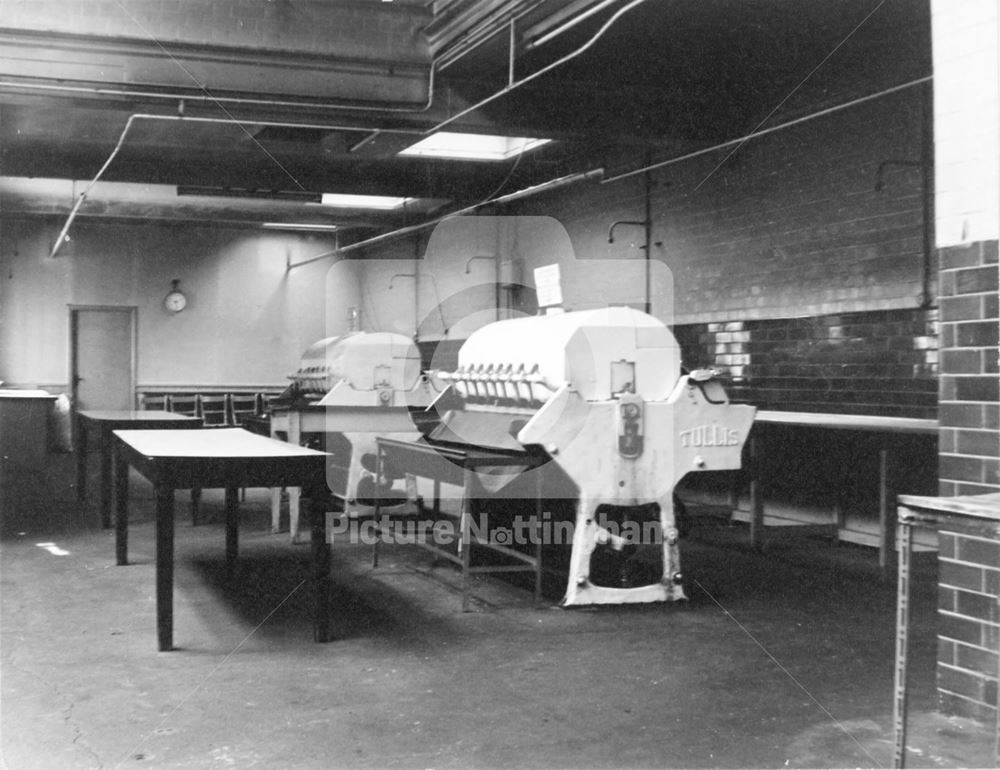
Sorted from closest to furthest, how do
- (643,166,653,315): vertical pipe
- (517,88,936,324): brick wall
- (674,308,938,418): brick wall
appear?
(674,308,938,418): brick wall → (517,88,936,324): brick wall → (643,166,653,315): vertical pipe

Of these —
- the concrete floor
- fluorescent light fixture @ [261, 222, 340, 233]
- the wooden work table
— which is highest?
fluorescent light fixture @ [261, 222, 340, 233]

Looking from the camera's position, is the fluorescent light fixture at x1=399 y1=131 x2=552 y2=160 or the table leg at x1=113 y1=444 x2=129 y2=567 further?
the fluorescent light fixture at x1=399 y1=131 x2=552 y2=160

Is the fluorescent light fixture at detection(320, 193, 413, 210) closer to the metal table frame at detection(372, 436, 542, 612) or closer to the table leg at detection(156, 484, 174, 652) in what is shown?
the metal table frame at detection(372, 436, 542, 612)

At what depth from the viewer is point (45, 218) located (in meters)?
12.9

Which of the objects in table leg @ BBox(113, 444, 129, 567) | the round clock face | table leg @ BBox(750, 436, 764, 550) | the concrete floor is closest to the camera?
the concrete floor

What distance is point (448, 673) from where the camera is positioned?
3955 millimetres

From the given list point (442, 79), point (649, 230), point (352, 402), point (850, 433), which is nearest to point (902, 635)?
point (850, 433)

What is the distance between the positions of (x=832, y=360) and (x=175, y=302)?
9438 mm

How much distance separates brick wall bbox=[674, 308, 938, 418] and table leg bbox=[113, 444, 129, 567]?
4593mm

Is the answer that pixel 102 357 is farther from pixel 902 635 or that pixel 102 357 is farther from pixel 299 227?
pixel 902 635

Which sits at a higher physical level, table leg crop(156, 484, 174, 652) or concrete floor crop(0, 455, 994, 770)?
table leg crop(156, 484, 174, 652)

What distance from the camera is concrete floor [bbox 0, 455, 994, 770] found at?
123 inches

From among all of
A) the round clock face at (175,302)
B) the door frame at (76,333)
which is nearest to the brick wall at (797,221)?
the round clock face at (175,302)

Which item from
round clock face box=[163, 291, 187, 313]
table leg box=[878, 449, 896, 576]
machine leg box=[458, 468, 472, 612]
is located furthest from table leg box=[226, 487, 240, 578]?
round clock face box=[163, 291, 187, 313]
